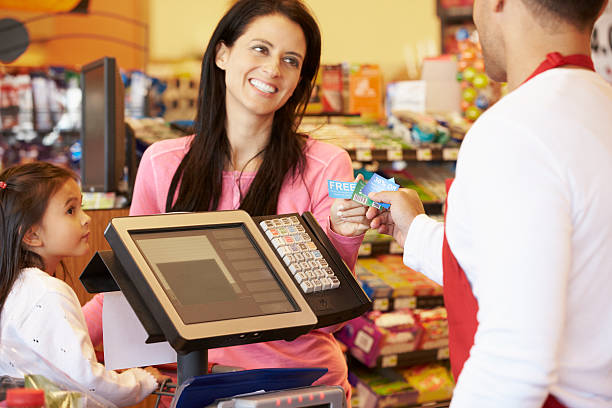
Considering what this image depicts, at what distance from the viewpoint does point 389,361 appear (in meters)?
4.14

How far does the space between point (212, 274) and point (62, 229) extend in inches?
32.5

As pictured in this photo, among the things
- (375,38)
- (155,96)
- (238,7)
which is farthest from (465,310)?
(375,38)

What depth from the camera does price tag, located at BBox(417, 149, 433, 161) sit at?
4355 mm

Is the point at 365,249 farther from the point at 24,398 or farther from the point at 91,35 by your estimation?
the point at 24,398

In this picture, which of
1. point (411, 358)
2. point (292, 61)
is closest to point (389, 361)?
point (411, 358)

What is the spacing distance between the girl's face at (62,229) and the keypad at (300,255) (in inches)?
29.1

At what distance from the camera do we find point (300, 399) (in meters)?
1.29

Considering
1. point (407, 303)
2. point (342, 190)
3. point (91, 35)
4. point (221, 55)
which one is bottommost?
point (407, 303)

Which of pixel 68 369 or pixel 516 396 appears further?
pixel 68 369

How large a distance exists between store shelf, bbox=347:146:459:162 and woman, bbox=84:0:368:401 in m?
1.80

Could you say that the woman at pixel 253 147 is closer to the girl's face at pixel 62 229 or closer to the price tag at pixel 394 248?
the girl's face at pixel 62 229

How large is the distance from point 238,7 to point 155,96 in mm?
2836

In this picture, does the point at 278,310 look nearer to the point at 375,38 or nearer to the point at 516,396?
the point at 516,396

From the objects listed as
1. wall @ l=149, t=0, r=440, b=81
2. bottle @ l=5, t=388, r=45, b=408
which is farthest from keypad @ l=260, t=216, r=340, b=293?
wall @ l=149, t=0, r=440, b=81
